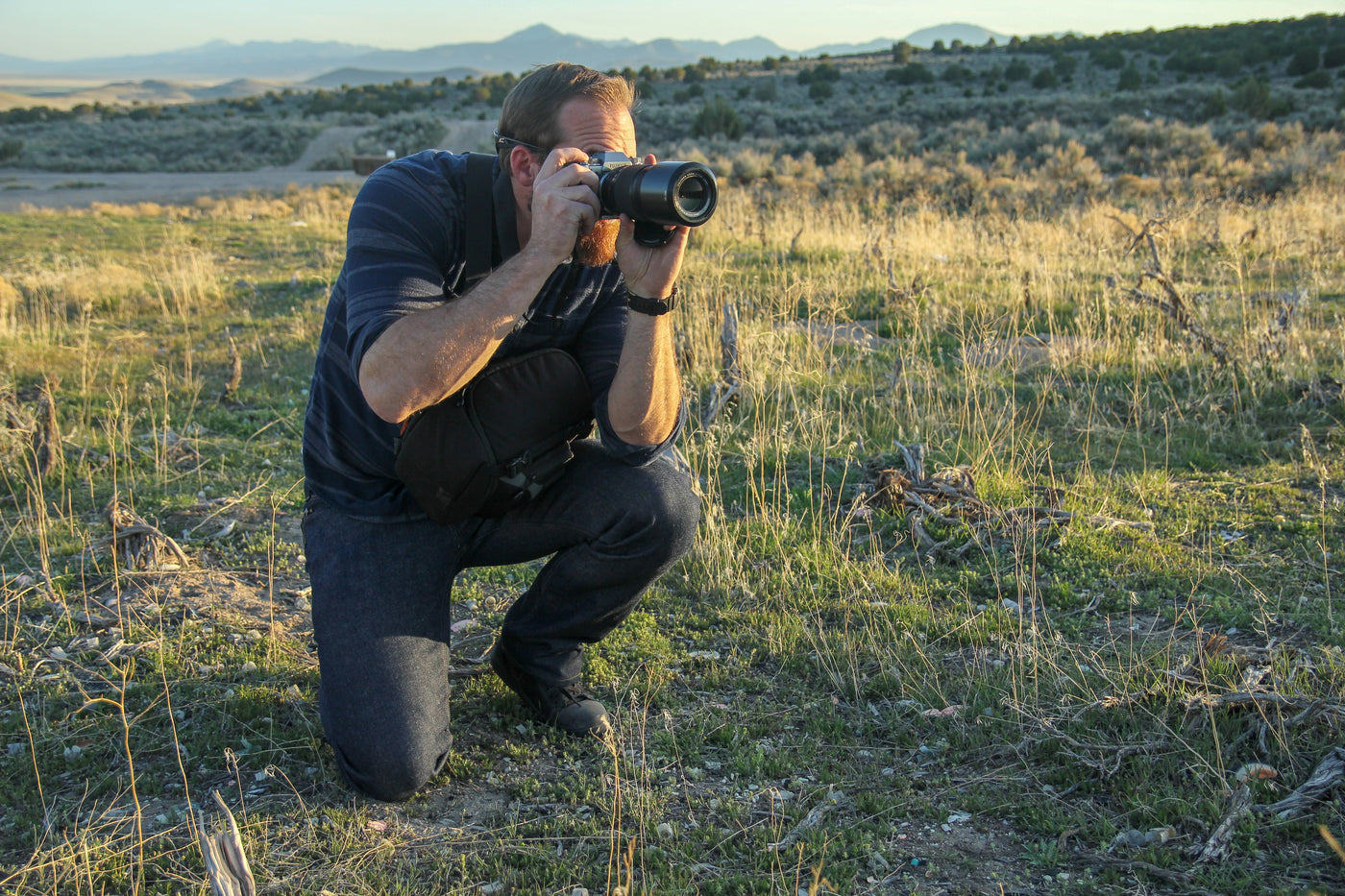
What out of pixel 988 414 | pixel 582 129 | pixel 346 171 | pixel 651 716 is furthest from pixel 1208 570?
pixel 346 171

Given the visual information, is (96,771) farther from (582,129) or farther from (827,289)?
(827,289)

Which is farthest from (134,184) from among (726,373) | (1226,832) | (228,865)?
(1226,832)

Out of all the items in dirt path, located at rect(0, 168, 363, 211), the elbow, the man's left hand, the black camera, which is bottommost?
the elbow

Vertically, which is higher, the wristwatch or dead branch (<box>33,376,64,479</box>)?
the wristwatch

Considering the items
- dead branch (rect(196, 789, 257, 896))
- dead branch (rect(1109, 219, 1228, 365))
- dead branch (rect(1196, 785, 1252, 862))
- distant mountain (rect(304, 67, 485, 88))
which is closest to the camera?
dead branch (rect(196, 789, 257, 896))

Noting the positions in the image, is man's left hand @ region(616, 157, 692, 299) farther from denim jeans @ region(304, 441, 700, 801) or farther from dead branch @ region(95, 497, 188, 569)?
dead branch @ region(95, 497, 188, 569)

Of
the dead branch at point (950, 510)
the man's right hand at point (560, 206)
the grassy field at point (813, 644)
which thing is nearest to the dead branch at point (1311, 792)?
the grassy field at point (813, 644)

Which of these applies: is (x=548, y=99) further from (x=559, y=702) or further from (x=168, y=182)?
(x=168, y=182)

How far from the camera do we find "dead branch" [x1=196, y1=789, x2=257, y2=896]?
149cm

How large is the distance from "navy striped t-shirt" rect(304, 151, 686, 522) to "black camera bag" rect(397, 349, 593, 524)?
113mm

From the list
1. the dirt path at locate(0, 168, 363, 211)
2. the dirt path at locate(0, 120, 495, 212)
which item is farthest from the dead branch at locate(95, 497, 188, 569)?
the dirt path at locate(0, 168, 363, 211)

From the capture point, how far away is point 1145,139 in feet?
62.2

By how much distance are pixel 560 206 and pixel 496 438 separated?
63 centimetres

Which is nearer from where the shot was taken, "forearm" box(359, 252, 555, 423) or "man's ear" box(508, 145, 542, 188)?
"forearm" box(359, 252, 555, 423)
